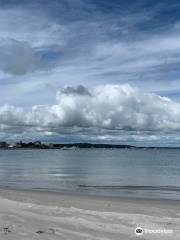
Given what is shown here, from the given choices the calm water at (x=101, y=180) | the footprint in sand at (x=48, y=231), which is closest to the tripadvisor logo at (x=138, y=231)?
the footprint in sand at (x=48, y=231)

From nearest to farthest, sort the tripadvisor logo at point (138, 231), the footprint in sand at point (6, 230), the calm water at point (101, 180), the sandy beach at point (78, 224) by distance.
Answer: the sandy beach at point (78, 224)
the footprint in sand at point (6, 230)
the tripadvisor logo at point (138, 231)
the calm water at point (101, 180)

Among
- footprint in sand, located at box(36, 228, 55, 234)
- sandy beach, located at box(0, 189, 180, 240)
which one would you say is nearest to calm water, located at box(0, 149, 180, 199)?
sandy beach, located at box(0, 189, 180, 240)

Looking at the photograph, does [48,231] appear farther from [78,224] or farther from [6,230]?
[78,224]

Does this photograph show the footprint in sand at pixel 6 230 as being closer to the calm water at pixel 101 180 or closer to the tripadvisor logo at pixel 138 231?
the tripadvisor logo at pixel 138 231

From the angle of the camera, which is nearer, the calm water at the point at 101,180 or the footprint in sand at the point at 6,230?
the footprint in sand at the point at 6,230

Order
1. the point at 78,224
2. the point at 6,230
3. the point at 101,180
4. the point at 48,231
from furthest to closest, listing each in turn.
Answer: the point at 101,180
the point at 78,224
the point at 48,231
the point at 6,230

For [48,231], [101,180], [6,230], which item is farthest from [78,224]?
[101,180]

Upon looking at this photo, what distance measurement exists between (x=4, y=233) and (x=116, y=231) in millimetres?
3268

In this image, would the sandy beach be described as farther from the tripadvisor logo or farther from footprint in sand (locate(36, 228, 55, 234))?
the tripadvisor logo

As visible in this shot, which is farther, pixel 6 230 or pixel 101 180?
pixel 101 180

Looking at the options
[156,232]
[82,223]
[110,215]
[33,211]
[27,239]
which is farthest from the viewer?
[33,211]

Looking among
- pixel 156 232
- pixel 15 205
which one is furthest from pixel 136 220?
pixel 15 205

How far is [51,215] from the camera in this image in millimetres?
15570

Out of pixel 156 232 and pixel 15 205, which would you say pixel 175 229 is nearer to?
pixel 156 232
